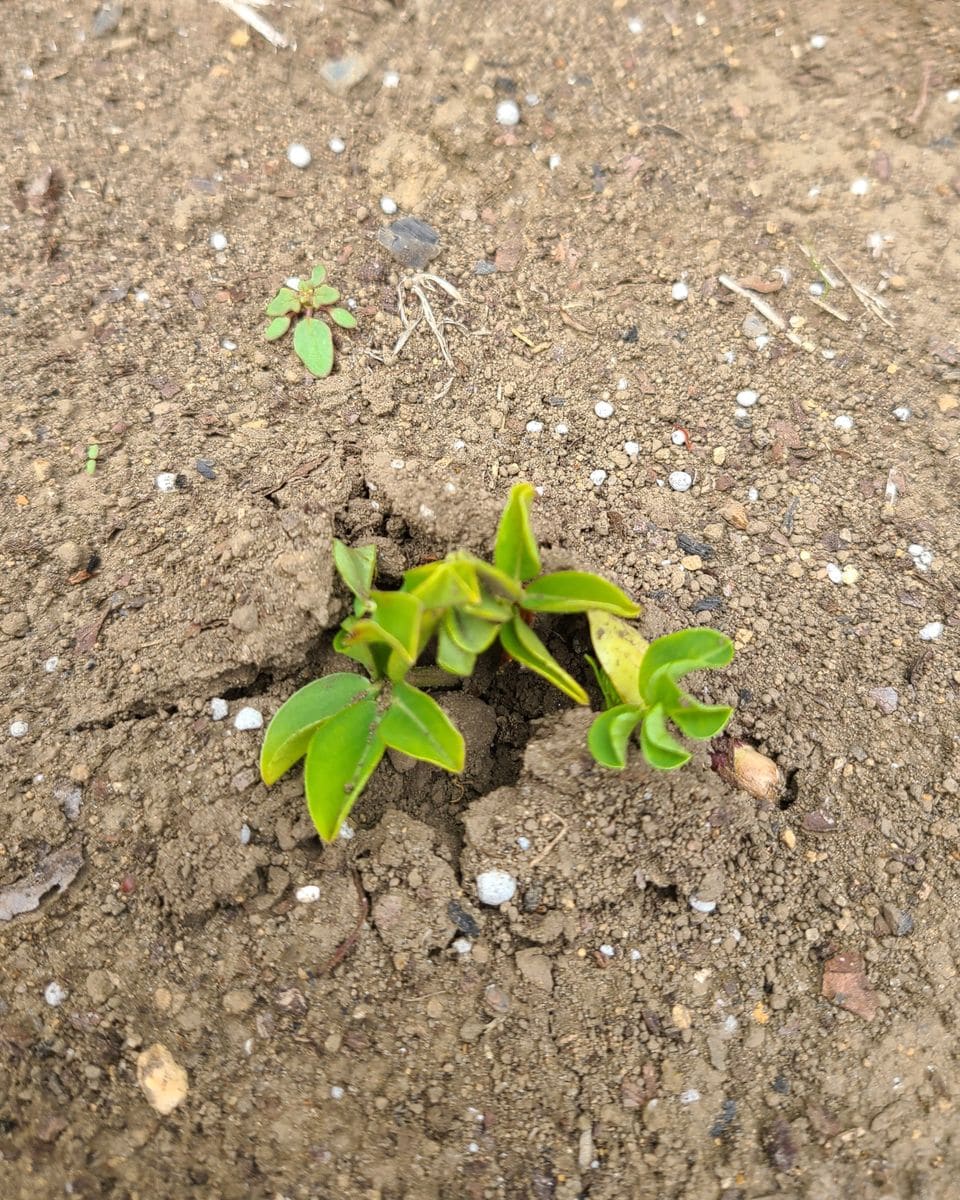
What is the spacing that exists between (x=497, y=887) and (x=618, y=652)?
1.68ft

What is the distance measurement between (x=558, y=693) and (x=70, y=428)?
51.2 inches

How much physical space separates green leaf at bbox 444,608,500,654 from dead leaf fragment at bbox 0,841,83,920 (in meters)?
0.87

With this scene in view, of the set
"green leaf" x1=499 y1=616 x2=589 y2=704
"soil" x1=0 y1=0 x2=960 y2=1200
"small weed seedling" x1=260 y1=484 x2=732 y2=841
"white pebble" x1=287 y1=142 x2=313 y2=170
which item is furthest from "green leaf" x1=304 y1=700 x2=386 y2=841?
"white pebble" x1=287 y1=142 x2=313 y2=170

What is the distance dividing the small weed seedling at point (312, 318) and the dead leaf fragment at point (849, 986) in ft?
5.64

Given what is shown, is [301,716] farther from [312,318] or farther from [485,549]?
[312,318]

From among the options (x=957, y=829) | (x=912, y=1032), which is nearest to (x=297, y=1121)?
(x=912, y=1032)

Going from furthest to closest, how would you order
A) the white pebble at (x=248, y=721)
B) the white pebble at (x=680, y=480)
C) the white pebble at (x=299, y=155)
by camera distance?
the white pebble at (x=299, y=155) < the white pebble at (x=680, y=480) < the white pebble at (x=248, y=721)

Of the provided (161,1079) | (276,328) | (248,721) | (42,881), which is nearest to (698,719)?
(248,721)

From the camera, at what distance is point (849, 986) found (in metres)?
1.69

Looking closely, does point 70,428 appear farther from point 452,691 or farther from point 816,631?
point 816,631

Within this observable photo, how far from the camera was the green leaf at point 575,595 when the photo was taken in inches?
62.0

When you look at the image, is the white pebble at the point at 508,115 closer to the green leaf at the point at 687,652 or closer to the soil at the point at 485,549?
the soil at the point at 485,549

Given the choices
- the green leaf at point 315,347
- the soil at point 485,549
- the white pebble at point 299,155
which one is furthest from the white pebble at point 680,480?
the white pebble at point 299,155

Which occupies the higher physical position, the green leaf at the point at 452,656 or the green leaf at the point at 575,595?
the green leaf at the point at 575,595
